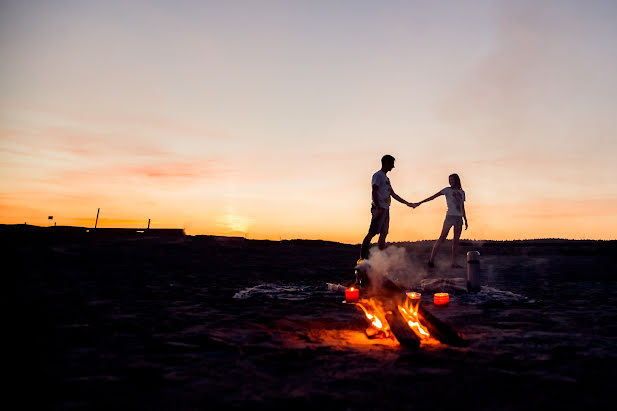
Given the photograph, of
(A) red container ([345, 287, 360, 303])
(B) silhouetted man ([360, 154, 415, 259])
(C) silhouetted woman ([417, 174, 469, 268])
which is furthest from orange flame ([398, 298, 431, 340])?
(C) silhouetted woman ([417, 174, 469, 268])

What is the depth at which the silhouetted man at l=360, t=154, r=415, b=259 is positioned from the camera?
9.29 metres

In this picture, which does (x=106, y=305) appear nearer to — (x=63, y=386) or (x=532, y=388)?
(x=63, y=386)

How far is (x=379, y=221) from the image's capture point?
9.39 meters

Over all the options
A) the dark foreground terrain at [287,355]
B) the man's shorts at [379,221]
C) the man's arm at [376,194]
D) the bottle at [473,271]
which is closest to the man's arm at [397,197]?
the man's shorts at [379,221]

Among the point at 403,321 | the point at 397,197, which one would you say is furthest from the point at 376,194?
the point at 403,321

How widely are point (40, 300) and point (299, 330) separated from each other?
430cm

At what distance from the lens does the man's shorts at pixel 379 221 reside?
9344mm

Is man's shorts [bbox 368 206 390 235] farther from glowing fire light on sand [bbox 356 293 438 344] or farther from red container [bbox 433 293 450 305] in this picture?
glowing fire light on sand [bbox 356 293 438 344]

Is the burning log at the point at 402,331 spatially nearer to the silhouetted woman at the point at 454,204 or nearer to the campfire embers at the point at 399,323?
the campfire embers at the point at 399,323

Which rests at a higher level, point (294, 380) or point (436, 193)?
point (436, 193)

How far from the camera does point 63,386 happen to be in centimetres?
282

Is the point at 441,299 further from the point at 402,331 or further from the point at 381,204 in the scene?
the point at 381,204

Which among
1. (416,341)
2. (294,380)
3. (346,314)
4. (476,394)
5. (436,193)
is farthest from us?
(436,193)

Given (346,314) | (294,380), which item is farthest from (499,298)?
(294,380)
